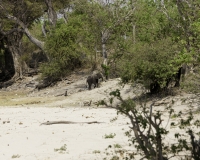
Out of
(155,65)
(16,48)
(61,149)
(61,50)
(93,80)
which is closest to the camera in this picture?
(61,149)

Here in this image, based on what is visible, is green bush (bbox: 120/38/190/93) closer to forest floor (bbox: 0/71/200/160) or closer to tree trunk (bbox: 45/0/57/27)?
forest floor (bbox: 0/71/200/160)

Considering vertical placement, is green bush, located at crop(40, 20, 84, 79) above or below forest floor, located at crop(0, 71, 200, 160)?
above

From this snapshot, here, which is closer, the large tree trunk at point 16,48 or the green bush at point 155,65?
the green bush at point 155,65

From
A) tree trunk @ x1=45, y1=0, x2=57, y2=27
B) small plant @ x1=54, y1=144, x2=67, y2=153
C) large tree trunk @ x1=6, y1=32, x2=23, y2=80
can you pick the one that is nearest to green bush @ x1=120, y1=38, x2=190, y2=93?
small plant @ x1=54, y1=144, x2=67, y2=153

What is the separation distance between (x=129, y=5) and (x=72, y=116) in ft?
63.5

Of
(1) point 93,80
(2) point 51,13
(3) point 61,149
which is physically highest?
(2) point 51,13

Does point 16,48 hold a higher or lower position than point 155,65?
higher

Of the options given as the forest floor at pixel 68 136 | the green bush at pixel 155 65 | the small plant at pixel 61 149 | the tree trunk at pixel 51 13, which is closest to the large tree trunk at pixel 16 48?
the tree trunk at pixel 51 13

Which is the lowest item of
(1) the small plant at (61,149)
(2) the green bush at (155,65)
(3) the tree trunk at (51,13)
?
(1) the small plant at (61,149)

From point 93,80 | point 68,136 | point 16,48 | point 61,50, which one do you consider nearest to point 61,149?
point 68,136

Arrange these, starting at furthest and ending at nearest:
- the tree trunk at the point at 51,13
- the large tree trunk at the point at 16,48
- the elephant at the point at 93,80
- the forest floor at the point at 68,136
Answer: the large tree trunk at the point at 16,48 → the tree trunk at the point at 51,13 → the elephant at the point at 93,80 → the forest floor at the point at 68,136

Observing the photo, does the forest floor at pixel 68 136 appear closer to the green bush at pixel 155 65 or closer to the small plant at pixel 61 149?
the small plant at pixel 61 149

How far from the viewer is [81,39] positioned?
119 ft

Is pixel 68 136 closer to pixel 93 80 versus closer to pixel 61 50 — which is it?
pixel 93 80
